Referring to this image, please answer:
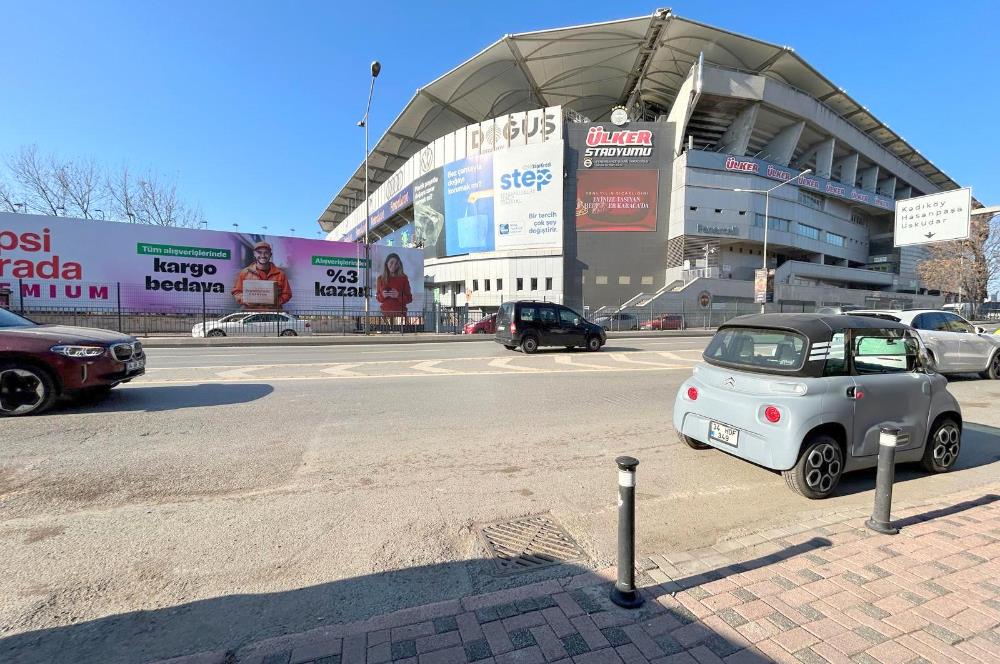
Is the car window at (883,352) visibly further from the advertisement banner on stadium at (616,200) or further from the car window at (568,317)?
the advertisement banner on stadium at (616,200)

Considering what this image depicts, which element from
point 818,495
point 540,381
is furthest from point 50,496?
point 540,381

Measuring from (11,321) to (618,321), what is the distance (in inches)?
1222

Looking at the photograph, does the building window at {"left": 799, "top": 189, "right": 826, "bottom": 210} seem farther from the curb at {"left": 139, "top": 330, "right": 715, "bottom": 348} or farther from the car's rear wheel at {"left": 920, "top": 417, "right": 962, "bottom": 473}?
the car's rear wheel at {"left": 920, "top": 417, "right": 962, "bottom": 473}

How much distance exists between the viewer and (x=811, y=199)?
49406 millimetres

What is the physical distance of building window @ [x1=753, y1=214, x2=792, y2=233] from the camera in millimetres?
43688

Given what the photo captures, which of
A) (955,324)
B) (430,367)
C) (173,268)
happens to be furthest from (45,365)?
(173,268)

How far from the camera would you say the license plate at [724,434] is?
13.9 ft

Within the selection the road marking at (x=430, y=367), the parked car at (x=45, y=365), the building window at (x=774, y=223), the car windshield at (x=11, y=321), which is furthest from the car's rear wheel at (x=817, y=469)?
the building window at (x=774, y=223)

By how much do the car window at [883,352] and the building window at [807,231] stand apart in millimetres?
52065

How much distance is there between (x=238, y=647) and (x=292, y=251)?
1285 inches

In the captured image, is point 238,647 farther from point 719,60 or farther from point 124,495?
point 719,60

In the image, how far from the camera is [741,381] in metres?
4.33

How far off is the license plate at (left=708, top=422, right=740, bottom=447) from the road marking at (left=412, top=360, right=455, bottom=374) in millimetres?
7249

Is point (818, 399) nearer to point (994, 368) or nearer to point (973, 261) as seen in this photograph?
point (994, 368)
